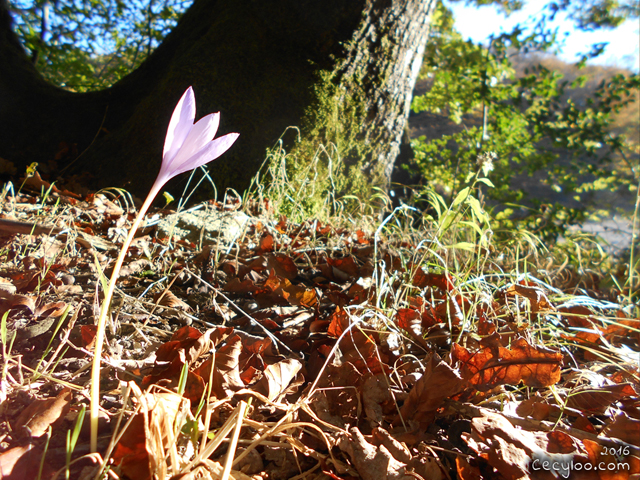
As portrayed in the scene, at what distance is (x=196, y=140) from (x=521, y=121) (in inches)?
207

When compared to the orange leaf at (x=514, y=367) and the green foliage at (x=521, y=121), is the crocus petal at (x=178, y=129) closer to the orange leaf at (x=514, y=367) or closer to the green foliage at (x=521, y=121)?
the orange leaf at (x=514, y=367)

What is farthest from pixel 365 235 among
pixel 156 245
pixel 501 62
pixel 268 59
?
pixel 501 62

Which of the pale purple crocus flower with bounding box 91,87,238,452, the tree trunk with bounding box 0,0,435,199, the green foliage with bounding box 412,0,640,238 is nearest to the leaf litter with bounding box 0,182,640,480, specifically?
the pale purple crocus flower with bounding box 91,87,238,452

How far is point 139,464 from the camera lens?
1.87 feet

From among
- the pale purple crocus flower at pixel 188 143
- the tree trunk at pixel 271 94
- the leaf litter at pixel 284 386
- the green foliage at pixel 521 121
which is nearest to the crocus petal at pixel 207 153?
the pale purple crocus flower at pixel 188 143

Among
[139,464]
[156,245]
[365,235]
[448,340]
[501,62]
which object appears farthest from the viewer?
[501,62]

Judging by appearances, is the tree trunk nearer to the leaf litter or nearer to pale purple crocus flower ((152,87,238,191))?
the leaf litter

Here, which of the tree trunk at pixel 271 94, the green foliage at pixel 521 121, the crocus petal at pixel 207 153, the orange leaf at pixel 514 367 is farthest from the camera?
the green foliage at pixel 521 121

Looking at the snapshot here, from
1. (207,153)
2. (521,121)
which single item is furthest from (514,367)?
(521,121)

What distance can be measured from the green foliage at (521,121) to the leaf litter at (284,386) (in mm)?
3068

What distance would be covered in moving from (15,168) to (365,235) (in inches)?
100

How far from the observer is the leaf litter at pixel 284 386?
64 cm

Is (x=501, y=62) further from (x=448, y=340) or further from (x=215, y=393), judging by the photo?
(x=215, y=393)

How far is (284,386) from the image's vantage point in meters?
0.85
